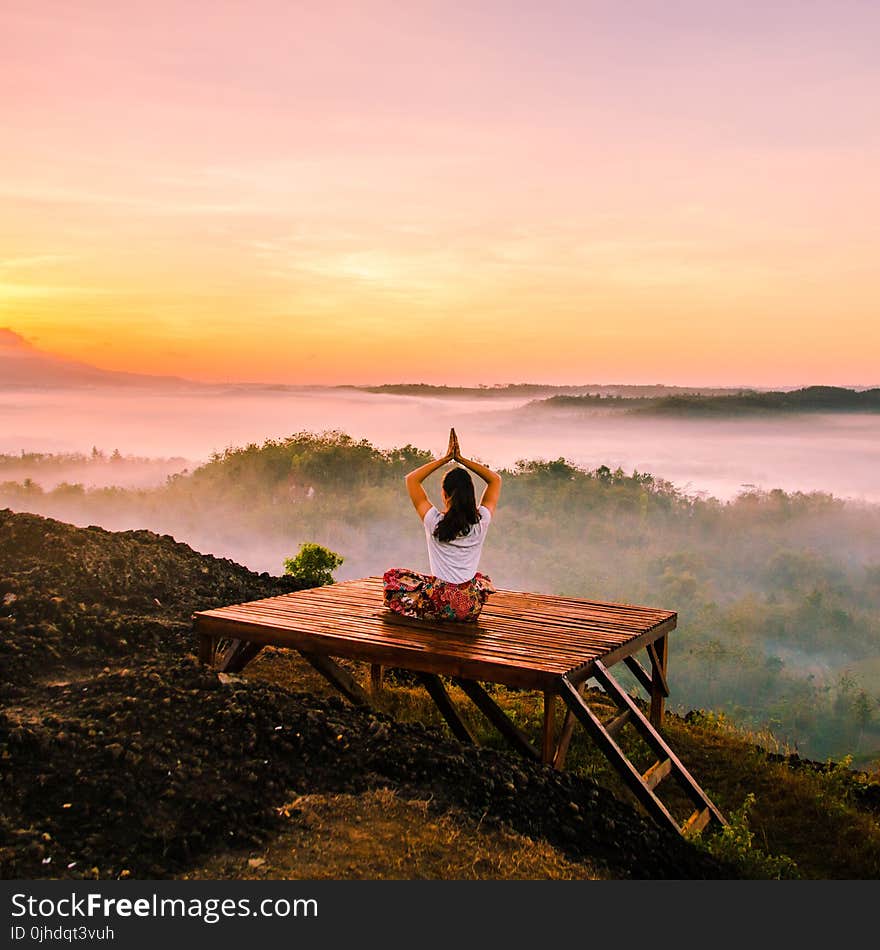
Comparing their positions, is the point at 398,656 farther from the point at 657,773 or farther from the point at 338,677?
the point at 657,773

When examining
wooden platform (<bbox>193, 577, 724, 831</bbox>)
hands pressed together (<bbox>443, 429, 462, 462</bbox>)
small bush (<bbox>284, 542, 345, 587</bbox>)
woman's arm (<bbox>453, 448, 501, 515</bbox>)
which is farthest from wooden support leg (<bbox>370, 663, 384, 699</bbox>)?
small bush (<bbox>284, 542, 345, 587</bbox>)

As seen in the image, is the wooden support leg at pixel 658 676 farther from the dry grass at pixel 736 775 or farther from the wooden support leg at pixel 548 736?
the wooden support leg at pixel 548 736

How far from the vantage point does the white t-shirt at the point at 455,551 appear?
5648 mm

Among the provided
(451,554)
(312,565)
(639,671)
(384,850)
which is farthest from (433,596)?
(312,565)

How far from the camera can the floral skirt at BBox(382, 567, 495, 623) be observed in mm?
5730

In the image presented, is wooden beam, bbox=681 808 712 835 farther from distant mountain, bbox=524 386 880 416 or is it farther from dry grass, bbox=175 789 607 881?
distant mountain, bbox=524 386 880 416

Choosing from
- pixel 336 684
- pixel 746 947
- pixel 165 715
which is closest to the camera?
pixel 746 947

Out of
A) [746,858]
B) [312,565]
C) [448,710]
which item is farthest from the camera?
[312,565]

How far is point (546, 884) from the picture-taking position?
146 inches

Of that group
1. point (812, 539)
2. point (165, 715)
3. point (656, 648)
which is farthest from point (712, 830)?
point (812, 539)

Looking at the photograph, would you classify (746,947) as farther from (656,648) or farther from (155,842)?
(656,648)

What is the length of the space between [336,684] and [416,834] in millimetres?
2161

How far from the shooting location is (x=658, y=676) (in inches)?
255

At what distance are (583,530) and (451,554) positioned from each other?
10.8m
